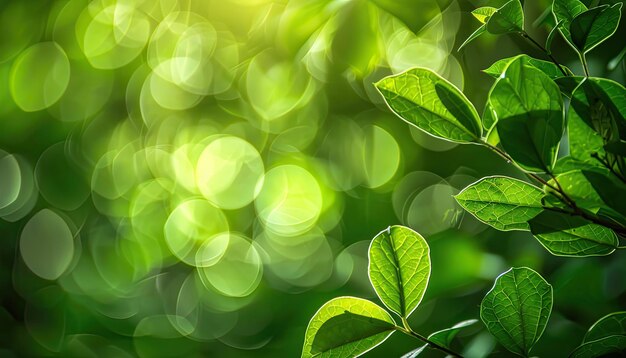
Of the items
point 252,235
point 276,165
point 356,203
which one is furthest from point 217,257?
point 356,203

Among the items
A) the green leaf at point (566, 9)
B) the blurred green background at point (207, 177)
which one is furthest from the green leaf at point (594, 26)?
the blurred green background at point (207, 177)

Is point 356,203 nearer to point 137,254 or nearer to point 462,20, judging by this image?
point 462,20

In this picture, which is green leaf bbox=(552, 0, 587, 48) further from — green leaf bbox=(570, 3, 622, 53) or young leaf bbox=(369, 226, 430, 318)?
young leaf bbox=(369, 226, 430, 318)

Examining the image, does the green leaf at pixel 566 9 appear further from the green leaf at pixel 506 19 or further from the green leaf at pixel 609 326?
the green leaf at pixel 609 326

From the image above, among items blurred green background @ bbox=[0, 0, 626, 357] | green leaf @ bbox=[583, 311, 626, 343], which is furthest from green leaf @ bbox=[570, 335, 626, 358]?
blurred green background @ bbox=[0, 0, 626, 357]

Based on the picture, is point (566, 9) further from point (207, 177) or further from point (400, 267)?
point (207, 177)

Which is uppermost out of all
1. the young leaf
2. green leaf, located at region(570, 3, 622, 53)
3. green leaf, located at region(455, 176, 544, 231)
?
green leaf, located at region(570, 3, 622, 53)

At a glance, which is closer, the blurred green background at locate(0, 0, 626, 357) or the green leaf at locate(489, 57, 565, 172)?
the green leaf at locate(489, 57, 565, 172)

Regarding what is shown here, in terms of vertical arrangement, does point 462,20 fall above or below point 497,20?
below

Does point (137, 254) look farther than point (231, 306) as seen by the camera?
Yes
